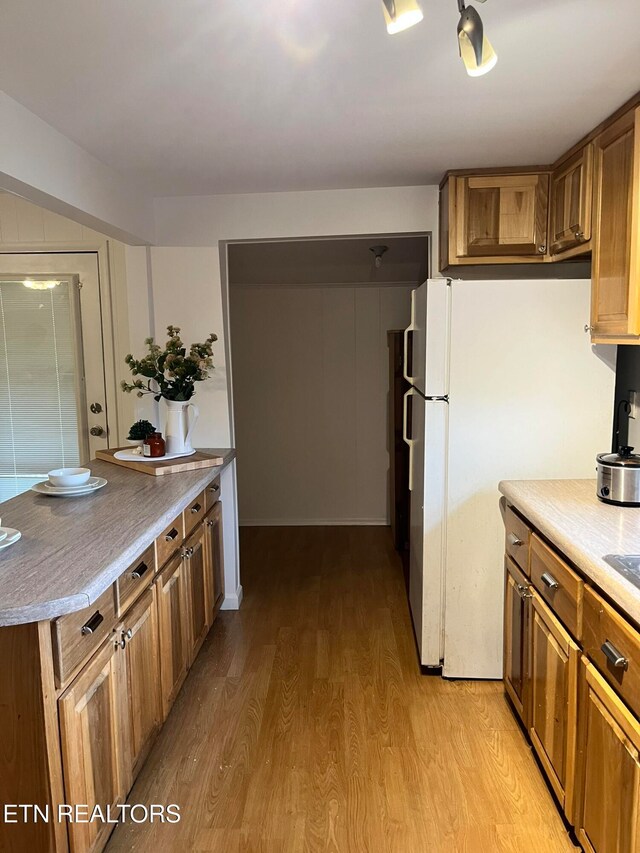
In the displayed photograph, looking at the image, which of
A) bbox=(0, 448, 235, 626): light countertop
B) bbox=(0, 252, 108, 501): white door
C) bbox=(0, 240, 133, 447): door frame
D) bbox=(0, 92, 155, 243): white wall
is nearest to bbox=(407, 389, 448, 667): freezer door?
bbox=(0, 448, 235, 626): light countertop

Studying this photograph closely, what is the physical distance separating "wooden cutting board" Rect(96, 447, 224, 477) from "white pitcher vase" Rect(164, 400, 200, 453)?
3.3 inches

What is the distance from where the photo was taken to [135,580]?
1977 mm

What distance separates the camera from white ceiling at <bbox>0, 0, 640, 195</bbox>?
145 cm

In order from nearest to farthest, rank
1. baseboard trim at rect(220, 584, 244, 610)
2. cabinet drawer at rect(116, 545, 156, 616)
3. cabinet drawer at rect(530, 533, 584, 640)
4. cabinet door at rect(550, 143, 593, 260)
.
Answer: cabinet drawer at rect(530, 533, 584, 640) → cabinet drawer at rect(116, 545, 156, 616) → cabinet door at rect(550, 143, 593, 260) → baseboard trim at rect(220, 584, 244, 610)

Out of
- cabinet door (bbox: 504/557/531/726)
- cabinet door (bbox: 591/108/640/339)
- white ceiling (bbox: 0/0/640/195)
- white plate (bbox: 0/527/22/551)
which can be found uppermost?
white ceiling (bbox: 0/0/640/195)

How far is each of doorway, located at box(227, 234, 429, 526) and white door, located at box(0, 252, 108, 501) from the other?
1418mm


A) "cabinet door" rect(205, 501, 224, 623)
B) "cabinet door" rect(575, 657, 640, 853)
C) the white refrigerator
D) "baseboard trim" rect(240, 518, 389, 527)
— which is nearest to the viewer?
"cabinet door" rect(575, 657, 640, 853)

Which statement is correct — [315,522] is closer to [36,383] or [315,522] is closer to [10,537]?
[36,383]

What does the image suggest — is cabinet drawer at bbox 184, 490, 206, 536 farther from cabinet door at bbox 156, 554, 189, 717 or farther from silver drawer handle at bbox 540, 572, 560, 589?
silver drawer handle at bbox 540, 572, 560, 589

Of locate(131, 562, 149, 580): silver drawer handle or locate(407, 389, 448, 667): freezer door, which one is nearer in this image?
locate(131, 562, 149, 580): silver drawer handle

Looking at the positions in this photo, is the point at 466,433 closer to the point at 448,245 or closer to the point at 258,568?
the point at 448,245

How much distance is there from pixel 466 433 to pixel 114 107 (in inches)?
69.1

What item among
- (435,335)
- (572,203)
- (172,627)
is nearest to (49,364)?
(172,627)

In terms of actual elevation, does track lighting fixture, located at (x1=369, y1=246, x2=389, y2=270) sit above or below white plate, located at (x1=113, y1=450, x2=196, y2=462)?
above
